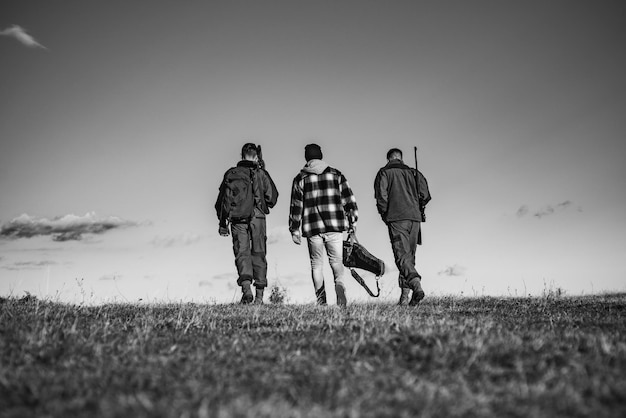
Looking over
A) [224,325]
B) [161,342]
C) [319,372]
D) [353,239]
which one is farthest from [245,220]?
[319,372]

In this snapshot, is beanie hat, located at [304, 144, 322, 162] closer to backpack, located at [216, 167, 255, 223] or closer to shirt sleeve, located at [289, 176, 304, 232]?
shirt sleeve, located at [289, 176, 304, 232]

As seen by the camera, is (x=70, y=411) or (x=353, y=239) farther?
(x=353, y=239)

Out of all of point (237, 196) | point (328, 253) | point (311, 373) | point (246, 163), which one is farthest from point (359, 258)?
point (311, 373)

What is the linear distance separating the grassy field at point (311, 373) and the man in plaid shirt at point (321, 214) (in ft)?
12.2

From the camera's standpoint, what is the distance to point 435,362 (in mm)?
3473

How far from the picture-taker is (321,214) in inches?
345

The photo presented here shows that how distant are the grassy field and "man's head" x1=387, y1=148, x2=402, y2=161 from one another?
5.57 metres

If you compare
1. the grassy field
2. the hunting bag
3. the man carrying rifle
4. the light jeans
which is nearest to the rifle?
the man carrying rifle

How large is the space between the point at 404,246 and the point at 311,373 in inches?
245

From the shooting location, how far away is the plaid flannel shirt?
8734mm

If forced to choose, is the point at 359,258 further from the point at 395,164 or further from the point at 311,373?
the point at 311,373

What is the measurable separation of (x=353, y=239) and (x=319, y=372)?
611 centimetres

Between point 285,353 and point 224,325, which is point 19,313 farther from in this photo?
point 285,353

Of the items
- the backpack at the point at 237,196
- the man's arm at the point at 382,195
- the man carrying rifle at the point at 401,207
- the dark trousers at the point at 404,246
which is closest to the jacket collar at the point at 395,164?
the man carrying rifle at the point at 401,207
